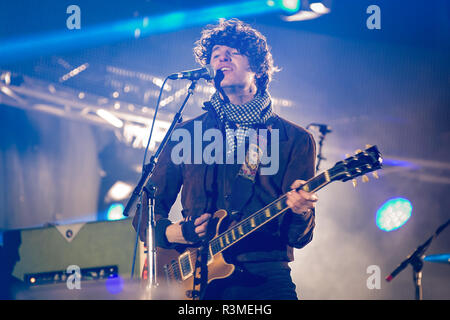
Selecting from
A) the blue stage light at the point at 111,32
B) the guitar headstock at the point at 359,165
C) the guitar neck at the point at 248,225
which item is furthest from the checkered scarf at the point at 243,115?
the blue stage light at the point at 111,32

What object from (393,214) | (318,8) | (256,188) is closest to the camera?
(256,188)

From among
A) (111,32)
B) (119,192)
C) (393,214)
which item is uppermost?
(111,32)

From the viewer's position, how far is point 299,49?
18.1 ft

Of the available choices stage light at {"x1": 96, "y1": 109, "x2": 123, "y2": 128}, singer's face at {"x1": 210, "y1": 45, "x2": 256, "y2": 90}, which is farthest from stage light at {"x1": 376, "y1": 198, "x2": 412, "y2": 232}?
stage light at {"x1": 96, "y1": 109, "x2": 123, "y2": 128}

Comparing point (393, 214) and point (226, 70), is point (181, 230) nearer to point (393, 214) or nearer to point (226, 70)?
point (226, 70)

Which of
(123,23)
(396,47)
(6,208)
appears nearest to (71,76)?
(123,23)

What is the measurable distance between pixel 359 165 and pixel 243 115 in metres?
0.94

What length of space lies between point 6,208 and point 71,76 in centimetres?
240

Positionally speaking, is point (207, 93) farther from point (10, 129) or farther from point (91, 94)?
point (10, 129)

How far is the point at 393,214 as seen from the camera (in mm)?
5914

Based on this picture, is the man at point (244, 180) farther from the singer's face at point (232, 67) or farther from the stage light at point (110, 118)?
the stage light at point (110, 118)

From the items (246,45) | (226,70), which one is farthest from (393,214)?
(226,70)

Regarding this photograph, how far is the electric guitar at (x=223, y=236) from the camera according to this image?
266 centimetres
